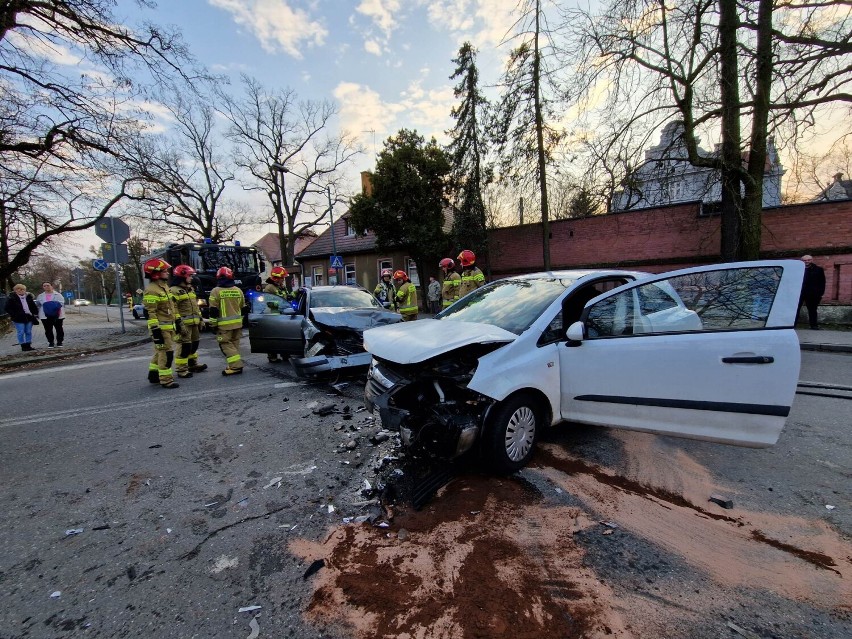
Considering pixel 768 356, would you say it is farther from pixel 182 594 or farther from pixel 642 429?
pixel 182 594

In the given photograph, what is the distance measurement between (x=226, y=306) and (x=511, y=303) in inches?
201

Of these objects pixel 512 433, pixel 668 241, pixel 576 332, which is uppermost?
pixel 668 241

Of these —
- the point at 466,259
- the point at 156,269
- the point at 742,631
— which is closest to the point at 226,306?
the point at 156,269

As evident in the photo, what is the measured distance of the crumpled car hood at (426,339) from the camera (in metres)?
2.93

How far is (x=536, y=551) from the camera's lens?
225 centimetres

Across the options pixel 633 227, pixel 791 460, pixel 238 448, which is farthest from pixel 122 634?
pixel 633 227

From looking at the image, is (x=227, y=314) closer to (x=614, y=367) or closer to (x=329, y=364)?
(x=329, y=364)

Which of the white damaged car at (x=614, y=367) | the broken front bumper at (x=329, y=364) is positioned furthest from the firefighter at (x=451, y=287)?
the white damaged car at (x=614, y=367)

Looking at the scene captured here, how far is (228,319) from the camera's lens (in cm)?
670

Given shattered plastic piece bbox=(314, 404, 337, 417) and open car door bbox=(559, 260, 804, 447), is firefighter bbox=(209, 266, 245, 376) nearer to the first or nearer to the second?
shattered plastic piece bbox=(314, 404, 337, 417)

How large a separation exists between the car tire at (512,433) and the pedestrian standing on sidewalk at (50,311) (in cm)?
1279

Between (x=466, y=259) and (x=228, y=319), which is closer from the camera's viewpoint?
(x=228, y=319)

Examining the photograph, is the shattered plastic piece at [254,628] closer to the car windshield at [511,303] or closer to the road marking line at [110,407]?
the car windshield at [511,303]

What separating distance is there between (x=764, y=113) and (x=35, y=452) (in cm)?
1328
